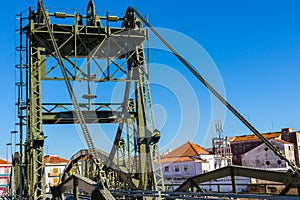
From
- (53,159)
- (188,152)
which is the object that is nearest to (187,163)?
(188,152)

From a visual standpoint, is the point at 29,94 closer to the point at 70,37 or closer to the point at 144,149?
the point at 70,37

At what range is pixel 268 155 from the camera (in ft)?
246

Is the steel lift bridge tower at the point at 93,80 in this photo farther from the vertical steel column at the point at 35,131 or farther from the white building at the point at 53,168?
the white building at the point at 53,168

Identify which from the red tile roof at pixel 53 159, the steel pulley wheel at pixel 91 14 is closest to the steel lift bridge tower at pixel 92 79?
the steel pulley wheel at pixel 91 14

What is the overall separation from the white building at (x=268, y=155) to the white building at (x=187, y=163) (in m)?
7.88

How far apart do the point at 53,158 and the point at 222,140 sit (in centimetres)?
3744

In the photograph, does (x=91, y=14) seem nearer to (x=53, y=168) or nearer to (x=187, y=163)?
(x=187, y=163)

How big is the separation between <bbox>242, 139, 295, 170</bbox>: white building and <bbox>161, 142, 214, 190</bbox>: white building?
25.9ft

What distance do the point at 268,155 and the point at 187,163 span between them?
52.8ft

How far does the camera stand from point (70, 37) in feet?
57.2

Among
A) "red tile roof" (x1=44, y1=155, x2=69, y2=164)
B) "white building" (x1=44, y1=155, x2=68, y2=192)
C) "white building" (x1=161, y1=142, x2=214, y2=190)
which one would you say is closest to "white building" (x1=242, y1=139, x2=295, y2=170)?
"white building" (x1=161, y1=142, x2=214, y2=190)

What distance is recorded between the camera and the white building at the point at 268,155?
73.1 metres

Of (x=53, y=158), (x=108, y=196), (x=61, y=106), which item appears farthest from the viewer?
(x=53, y=158)

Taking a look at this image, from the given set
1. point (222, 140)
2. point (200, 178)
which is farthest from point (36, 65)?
point (222, 140)
